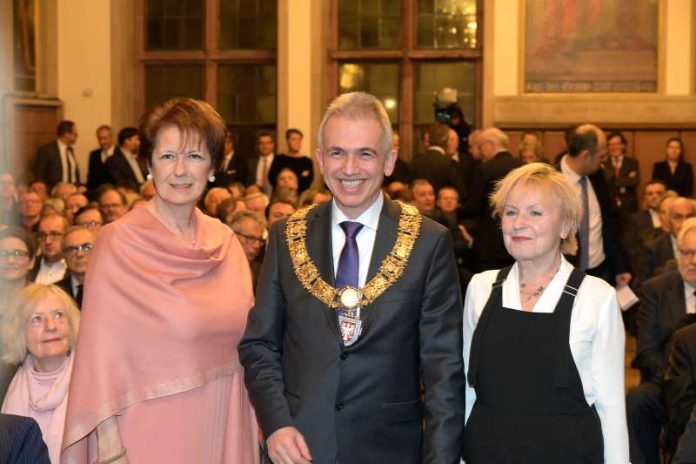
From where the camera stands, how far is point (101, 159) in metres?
13.8

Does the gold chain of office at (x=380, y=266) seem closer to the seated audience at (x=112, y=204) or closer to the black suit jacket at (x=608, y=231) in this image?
the black suit jacket at (x=608, y=231)

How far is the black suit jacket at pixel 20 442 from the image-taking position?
2908mm

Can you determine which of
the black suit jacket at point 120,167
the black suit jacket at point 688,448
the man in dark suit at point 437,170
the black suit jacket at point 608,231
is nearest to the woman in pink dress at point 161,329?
the black suit jacket at point 688,448

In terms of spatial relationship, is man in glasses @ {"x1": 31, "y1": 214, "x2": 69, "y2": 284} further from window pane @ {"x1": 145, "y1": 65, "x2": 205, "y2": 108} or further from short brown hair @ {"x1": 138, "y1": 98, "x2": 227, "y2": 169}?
window pane @ {"x1": 145, "y1": 65, "x2": 205, "y2": 108}

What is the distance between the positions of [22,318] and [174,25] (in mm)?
11515

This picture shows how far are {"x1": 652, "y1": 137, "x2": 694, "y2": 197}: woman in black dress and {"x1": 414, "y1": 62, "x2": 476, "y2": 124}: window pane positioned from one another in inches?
96.0

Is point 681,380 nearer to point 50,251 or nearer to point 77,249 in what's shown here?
point 77,249

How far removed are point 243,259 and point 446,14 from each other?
455 inches

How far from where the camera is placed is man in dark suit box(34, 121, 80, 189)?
13781 mm

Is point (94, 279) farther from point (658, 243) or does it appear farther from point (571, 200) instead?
point (658, 243)

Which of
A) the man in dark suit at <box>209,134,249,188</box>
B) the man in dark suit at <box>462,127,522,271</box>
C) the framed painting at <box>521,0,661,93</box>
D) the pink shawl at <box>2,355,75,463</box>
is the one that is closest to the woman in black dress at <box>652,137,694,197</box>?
the framed painting at <box>521,0,661,93</box>

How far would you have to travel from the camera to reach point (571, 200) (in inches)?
135

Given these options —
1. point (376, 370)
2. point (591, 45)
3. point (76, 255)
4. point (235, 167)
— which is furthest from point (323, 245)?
point (591, 45)

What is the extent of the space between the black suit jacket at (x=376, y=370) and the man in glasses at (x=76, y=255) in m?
3.15
